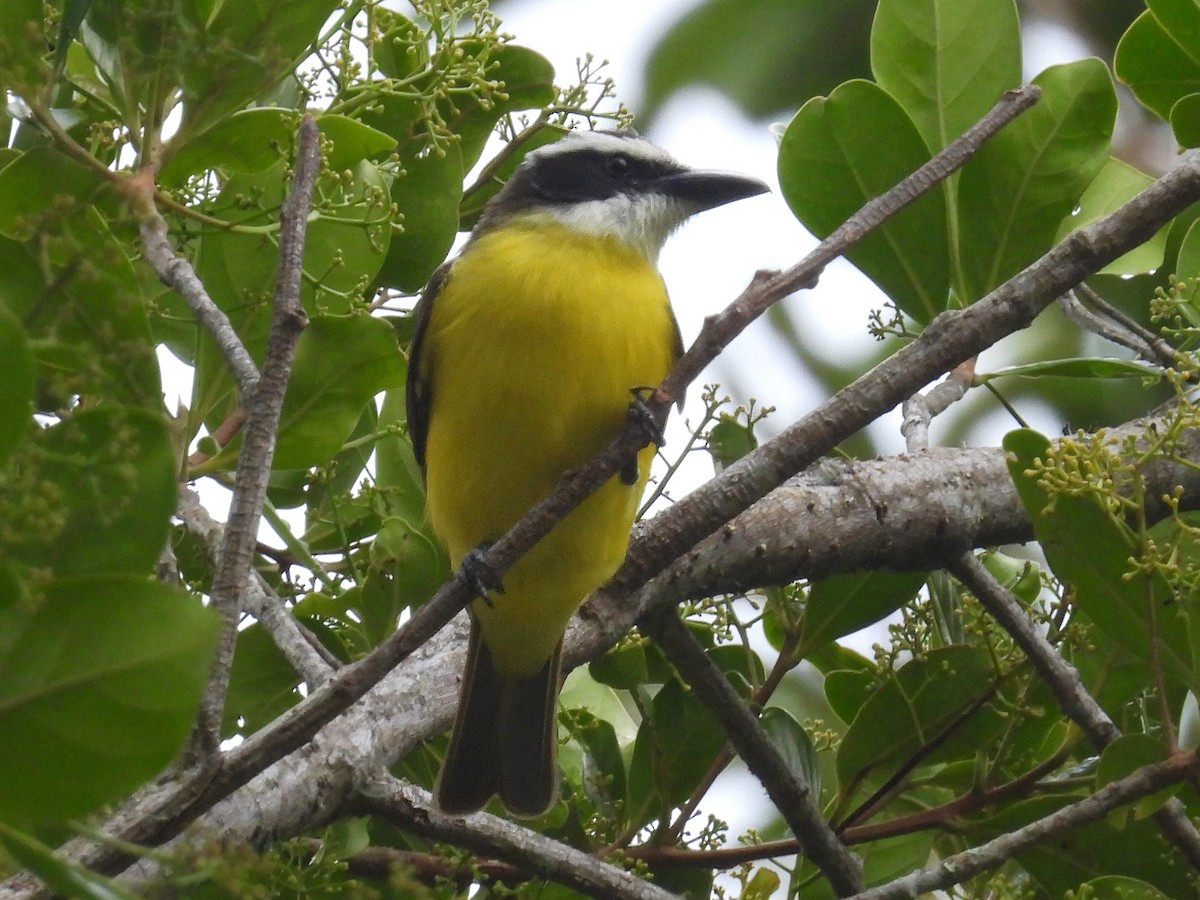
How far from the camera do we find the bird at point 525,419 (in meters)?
2.74

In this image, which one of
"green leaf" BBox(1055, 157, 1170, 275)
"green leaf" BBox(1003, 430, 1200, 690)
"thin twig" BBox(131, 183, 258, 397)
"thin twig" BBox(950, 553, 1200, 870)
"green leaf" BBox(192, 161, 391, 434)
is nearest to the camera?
"thin twig" BBox(131, 183, 258, 397)

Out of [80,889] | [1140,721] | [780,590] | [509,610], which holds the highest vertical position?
[509,610]

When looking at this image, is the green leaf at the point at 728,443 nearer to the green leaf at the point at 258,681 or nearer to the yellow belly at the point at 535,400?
the yellow belly at the point at 535,400

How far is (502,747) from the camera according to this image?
264 cm

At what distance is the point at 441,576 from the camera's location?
2492 millimetres

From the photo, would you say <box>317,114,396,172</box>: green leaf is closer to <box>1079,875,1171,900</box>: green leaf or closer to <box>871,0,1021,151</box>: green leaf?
<box>871,0,1021,151</box>: green leaf

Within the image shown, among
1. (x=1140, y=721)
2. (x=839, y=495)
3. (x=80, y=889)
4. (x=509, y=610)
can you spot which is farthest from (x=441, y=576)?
(x=80, y=889)

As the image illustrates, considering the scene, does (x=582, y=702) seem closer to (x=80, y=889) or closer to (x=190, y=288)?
(x=190, y=288)

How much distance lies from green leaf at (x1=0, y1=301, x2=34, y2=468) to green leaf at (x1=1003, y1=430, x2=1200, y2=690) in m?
1.35

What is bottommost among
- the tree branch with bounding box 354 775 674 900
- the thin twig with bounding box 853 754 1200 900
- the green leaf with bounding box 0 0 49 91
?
the thin twig with bounding box 853 754 1200 900

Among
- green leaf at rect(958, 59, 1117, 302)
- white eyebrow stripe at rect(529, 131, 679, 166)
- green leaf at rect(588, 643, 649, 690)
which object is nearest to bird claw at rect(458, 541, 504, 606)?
green leaf at rect(588, 643, 649, 690)

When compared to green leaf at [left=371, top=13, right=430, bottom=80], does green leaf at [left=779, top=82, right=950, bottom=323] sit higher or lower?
lower

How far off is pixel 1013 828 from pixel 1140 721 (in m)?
0.35

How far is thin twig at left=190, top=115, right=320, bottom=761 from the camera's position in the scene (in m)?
1.62
